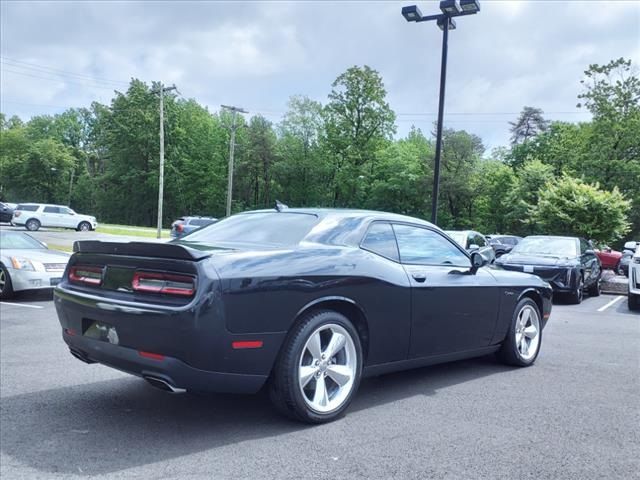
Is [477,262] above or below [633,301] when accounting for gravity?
above

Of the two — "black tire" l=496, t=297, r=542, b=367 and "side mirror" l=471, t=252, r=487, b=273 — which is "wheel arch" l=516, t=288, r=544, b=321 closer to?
"black tire" l=496, t=297, r=542, b=367

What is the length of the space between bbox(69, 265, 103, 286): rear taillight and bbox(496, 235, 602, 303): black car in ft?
32.1

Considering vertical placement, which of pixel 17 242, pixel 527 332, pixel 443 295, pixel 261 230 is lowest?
pixel 527 332

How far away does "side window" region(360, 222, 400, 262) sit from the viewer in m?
4.37

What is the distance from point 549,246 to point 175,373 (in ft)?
38.3

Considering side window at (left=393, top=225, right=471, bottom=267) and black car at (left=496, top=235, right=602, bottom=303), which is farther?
black car at (left=496, top=235, right=602, bottom=303)

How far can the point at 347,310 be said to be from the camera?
402 centimetres

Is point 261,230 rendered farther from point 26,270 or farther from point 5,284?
point 5,284

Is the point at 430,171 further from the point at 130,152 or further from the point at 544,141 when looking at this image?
the point at 130,152

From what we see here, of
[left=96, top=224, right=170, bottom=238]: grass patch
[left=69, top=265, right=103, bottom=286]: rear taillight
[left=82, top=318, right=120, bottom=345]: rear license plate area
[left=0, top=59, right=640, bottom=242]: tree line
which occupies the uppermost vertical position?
[left=0, top=59, right=640, bottom=242]: tree line

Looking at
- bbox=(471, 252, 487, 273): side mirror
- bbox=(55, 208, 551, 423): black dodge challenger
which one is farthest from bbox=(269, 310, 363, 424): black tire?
bbox=(471, 252, 487, 273): side mirror

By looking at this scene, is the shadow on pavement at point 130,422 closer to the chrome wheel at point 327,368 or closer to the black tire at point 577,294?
the chrome wheel at point 327,368

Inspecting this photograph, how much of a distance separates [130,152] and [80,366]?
66.5 metres

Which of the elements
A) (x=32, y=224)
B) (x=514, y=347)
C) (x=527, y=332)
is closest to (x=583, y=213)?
(x=527, y=332)
